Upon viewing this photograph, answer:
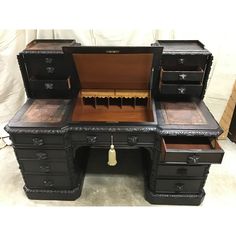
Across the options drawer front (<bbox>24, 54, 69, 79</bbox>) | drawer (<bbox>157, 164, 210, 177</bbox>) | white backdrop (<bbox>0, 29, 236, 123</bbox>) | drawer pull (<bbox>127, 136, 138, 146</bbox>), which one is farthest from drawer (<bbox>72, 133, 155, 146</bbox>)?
white backdrop (<bbox>0, 29, 236, 123</bbox>)

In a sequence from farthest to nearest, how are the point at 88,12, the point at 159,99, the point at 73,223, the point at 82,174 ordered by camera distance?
the point at 82,174, the point at 159,99, the point at 88,12, the point at 73,223

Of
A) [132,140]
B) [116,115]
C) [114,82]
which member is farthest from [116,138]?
[114,82]

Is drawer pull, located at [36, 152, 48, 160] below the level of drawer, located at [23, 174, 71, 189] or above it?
above

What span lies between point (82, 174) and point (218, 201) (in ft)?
3.28

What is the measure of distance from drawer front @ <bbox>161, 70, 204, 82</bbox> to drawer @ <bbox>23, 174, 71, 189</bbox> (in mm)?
916

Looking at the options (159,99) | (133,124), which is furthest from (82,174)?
(159,99)

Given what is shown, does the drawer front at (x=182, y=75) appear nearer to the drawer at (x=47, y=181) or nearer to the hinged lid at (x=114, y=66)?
the hinged lid at (x=114, y=66)

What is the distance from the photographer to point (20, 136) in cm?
132

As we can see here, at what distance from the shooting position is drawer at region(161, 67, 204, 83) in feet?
4.63

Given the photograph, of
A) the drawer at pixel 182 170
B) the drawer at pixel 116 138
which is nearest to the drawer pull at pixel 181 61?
the drawer at pixel 116 138

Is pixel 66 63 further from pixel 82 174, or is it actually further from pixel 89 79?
pixel 82 174

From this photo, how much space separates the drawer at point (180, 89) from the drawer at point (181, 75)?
0.04 metres

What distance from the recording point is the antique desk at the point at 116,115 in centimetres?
129

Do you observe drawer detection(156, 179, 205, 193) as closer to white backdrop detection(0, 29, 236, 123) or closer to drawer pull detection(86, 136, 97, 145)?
drawer pull detection(86, 136, 97, 145)
